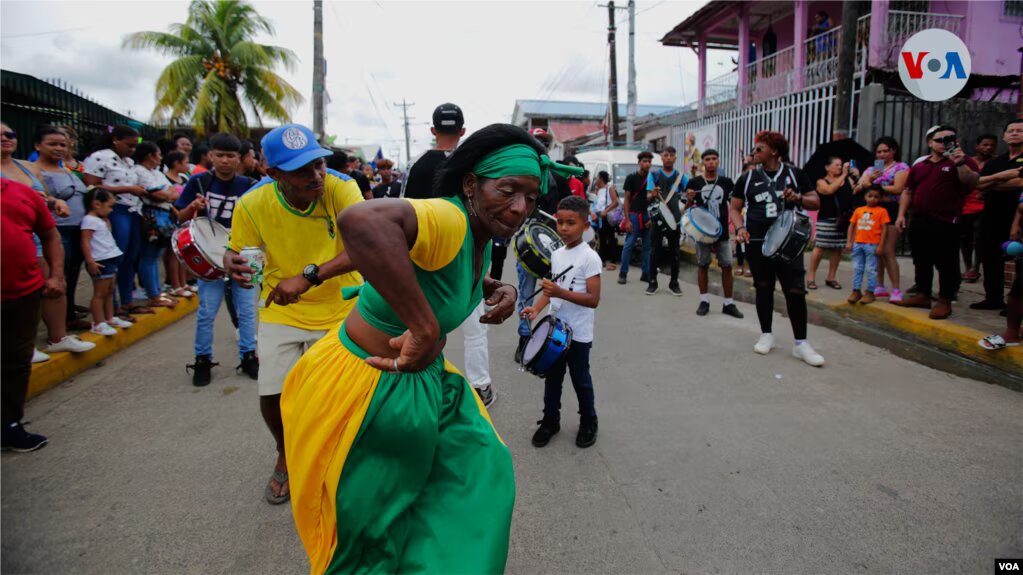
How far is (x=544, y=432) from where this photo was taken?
11.9 ft

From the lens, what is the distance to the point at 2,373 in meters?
3.46

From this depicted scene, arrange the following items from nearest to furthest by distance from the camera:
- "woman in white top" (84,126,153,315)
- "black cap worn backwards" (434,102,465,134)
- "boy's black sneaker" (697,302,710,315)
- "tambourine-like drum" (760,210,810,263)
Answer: "black cap worn backwards" (434,102,465,134) < "tambourine-like drum" (760,210,810,263) < "woman in white top" (84,126,153,315) < "boy's black sneaker" (697,302,710,315)

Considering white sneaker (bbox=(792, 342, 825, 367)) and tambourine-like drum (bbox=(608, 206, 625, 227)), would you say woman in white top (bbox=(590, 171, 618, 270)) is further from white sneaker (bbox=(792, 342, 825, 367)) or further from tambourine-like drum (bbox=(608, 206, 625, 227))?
white sneaker (bbox=(792, 342, 825, 367))

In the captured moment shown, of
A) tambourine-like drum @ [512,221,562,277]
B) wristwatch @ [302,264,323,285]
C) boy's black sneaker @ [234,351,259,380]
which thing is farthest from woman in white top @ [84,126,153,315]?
wristwatch @ [302,264,323,285]

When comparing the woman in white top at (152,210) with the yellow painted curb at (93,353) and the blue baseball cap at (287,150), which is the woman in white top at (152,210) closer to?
the yellow painted curb at (93,353)

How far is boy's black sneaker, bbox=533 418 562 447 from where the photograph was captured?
3577mm

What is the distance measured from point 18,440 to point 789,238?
18.5 ft

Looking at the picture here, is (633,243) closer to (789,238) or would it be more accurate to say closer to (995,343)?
(789,238)

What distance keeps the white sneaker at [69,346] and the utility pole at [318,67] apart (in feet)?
36.8

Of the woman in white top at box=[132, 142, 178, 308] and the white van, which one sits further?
the white van

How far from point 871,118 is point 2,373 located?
1239 cm

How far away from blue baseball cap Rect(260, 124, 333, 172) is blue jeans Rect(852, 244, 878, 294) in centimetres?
638

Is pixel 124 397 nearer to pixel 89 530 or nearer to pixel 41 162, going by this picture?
pixel 89 530

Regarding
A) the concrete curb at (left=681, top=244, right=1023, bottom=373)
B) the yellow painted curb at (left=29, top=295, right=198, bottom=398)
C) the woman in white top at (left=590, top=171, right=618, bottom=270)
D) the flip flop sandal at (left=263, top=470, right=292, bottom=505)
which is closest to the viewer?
the flip flop sandal at (left=263, top=470, right=292, bottom=505)
